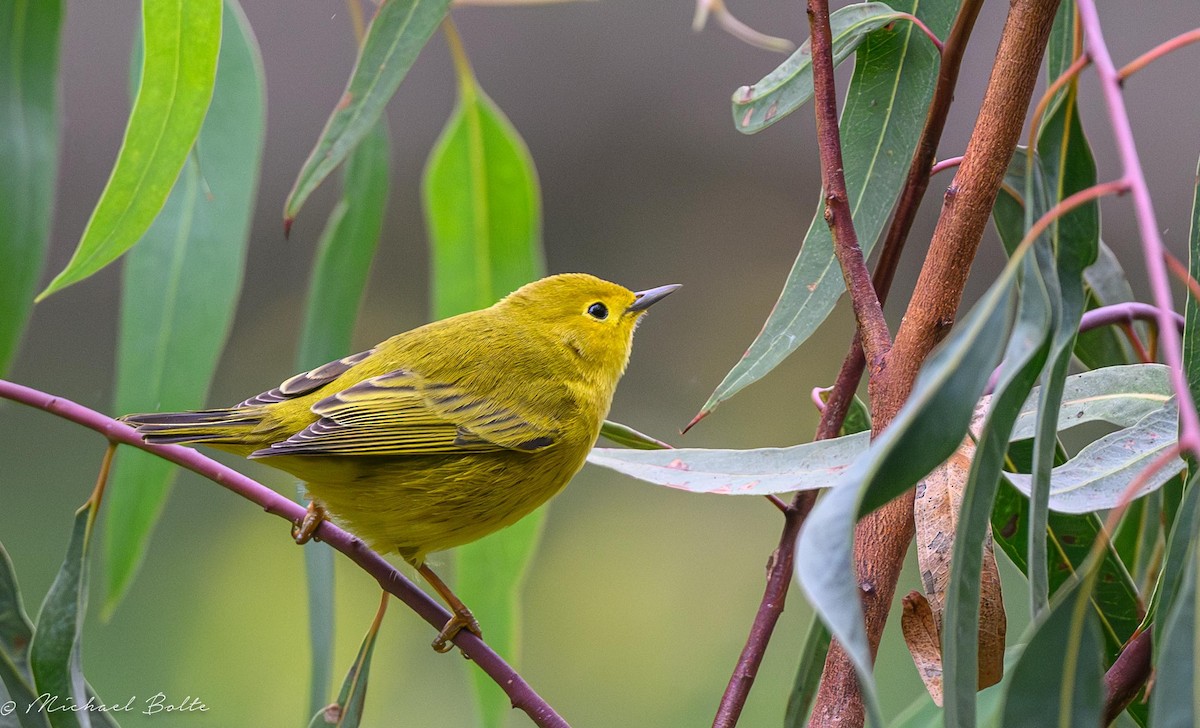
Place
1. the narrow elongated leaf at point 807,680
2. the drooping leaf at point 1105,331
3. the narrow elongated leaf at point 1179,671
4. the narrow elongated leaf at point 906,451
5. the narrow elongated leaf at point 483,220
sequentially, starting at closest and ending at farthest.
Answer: the narrow elongated leaf at point 906,451
the narrow elongated leaf at point 1179,671
the narrow elongated leaf at point 807,680
the drooping leaf at point 1105,331
the narrow elongated leaf at point 483,220

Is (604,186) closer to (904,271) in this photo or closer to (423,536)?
(904,271)

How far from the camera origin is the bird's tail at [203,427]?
7.20 ft

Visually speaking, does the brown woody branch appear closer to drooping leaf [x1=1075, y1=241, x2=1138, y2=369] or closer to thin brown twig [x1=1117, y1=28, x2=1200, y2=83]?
thin brown twig [x1=1117, y1=28, x2=1200, y2=83]

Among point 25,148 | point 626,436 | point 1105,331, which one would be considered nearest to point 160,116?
point 25,148

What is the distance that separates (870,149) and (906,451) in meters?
1.23

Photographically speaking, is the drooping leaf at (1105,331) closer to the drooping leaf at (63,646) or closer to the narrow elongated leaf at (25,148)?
the drooping leaf at (63,646)

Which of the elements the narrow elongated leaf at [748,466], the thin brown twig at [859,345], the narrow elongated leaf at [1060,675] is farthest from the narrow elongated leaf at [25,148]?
the narrow elongated leaf at [1060,675]

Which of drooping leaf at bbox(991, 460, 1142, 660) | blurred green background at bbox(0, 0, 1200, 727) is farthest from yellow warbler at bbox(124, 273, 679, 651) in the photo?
blurred green background at bbox(0, 0, 1200, 727)

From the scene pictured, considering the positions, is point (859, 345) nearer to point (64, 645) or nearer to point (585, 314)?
point (64, 645)

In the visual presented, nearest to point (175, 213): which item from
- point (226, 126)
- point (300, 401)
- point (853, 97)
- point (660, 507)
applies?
point (226, 126)

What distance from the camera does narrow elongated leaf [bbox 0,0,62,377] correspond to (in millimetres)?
2512

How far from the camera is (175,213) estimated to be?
2.87 m

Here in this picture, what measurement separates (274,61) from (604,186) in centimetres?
235

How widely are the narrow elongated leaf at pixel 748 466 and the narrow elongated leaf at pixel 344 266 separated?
108 cm
